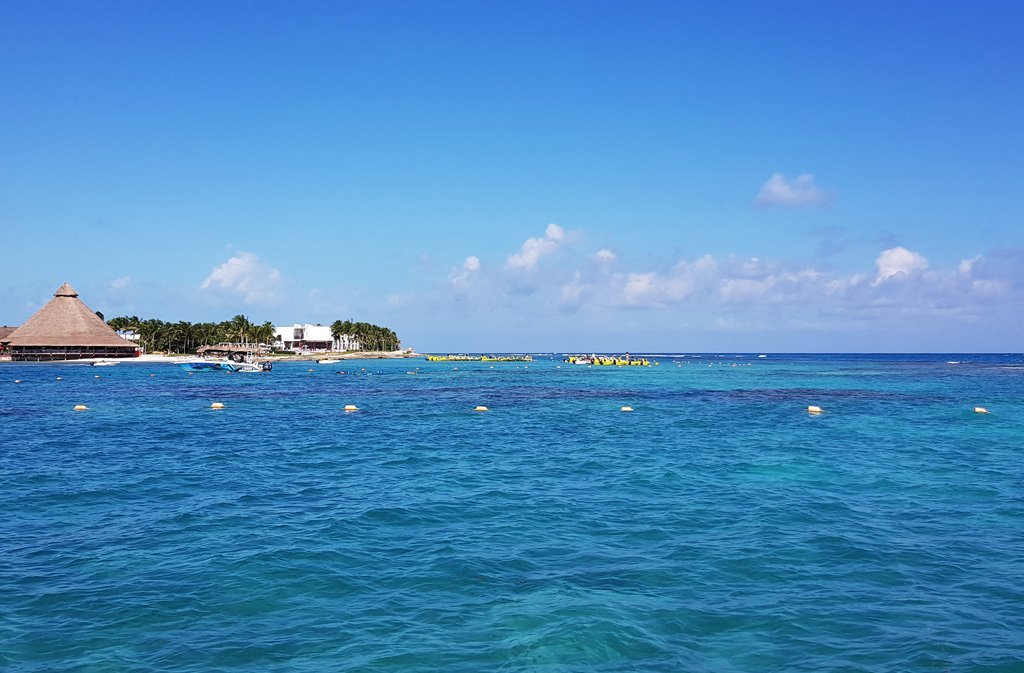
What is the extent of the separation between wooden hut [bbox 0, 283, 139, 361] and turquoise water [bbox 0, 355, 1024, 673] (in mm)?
143937

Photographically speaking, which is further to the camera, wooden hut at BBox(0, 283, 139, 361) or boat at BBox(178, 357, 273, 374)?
wooden hut at BBox(0, 283, 139, 361)

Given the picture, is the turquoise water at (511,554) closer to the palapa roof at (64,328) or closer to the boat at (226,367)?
the boat at (226,367)

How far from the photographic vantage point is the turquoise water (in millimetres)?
11016

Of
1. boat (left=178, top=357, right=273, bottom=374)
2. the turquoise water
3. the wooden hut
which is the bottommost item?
the turquoise water

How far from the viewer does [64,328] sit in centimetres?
16050

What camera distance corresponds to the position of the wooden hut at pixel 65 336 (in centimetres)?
15512

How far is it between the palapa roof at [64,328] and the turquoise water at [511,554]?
472 ft

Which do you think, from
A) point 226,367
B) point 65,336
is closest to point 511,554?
point 226,367

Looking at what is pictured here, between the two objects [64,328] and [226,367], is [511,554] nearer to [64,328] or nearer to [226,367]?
[226,367]

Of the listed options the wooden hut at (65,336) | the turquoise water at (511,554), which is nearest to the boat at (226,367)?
the wooden hut at (65,336)

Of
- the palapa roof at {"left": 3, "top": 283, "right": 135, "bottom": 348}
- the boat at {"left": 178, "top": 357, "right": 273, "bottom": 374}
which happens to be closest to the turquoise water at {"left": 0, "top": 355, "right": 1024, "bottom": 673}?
the boat at {"left": 178, "top": 357, "right": 273, "bottom": 374}

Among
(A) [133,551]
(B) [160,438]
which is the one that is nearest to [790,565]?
(A) [133,551]

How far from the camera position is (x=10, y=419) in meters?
44.9

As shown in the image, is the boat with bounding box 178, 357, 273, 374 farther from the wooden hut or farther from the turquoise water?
the turquoise water
